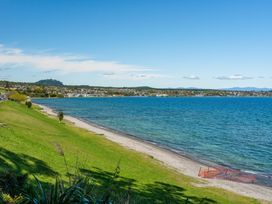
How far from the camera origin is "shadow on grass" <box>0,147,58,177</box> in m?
15.9

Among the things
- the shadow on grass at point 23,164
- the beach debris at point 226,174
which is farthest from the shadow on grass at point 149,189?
the beach debris at point 226,174

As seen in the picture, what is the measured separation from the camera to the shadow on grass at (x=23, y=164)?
1588cm

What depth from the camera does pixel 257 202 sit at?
2331 centimetres

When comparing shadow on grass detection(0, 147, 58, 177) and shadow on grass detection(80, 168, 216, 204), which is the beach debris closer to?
shadow on grass detection(80, 168, 216, 204)

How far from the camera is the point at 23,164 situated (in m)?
17.2

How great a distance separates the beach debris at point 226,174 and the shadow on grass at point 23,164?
630 inches

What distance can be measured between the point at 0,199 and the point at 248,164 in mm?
34467

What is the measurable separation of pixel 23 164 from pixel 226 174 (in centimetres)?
2065

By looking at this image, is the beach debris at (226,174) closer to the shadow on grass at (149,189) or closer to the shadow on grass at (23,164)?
the shadow on grass at (149,189)

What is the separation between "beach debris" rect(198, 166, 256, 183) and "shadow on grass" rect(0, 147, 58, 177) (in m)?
16.0

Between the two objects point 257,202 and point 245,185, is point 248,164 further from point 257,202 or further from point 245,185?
point 257,202

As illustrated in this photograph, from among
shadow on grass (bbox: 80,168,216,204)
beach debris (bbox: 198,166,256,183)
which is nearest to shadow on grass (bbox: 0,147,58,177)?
shadow on grass (bbox: 80,168,216,204)

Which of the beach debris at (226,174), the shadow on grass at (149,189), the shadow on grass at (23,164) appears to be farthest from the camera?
the beach debris at (226,174)

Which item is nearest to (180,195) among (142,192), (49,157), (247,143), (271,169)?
(142,192)
